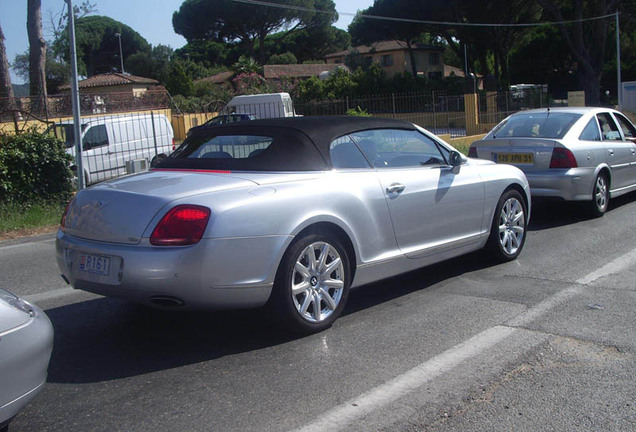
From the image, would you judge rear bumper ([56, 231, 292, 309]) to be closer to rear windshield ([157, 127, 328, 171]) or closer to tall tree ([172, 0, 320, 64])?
rear windshield ([157, 127, 328, 171])

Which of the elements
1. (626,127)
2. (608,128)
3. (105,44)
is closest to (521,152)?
(608,128)

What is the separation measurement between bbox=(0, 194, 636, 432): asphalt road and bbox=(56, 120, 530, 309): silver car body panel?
0.41 metres

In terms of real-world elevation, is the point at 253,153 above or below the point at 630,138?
above

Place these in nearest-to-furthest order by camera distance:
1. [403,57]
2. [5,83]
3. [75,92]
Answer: [75,92], [5,83], [403,57]

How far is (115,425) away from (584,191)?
7484 millimetres

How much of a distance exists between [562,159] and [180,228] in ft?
21.0

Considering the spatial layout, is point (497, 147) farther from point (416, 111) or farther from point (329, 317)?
point (416, 111)

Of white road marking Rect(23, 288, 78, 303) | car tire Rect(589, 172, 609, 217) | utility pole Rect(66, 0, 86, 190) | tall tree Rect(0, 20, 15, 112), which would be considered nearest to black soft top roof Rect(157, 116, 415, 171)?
white road marking Rect(23, 288, 78, 303)

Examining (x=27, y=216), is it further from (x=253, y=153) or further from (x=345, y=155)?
(x=345, y=155)

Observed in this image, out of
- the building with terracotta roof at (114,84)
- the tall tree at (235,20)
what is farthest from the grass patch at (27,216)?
the tall tree at (235,20)

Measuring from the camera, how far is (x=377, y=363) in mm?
4191

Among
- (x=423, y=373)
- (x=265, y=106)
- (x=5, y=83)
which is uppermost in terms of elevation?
(x=5, y=83)

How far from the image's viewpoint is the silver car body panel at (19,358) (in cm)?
294

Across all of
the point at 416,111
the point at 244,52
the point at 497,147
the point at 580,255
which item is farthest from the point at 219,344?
the point at 244,52
